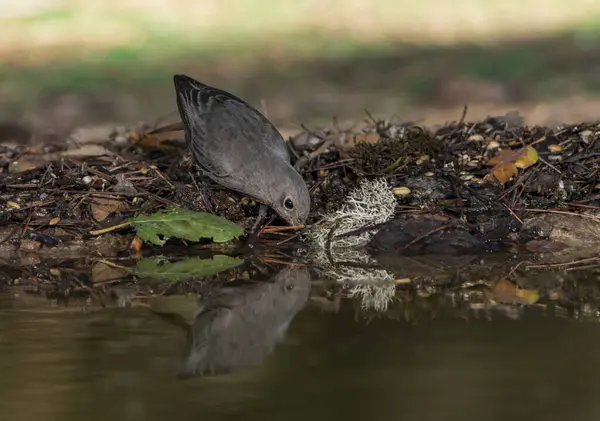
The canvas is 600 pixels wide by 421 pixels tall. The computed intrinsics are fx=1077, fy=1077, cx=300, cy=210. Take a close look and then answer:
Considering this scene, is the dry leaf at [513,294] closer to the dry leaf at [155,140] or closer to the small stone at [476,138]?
the small stone at [476,138]

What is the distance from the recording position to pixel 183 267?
5832mm

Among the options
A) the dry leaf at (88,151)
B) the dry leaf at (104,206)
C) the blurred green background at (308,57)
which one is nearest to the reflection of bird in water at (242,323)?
the dry leaf at (104,206)

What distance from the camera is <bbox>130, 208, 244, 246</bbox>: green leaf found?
20.3ft

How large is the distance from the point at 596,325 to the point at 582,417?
1.10 m

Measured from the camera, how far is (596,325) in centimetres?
450

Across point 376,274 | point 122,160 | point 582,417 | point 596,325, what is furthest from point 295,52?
point 582,417

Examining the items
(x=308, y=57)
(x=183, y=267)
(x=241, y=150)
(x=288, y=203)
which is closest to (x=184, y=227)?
(x=183, y=267)

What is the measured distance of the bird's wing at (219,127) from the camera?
6758mm

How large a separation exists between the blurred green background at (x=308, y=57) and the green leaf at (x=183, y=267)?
347cm

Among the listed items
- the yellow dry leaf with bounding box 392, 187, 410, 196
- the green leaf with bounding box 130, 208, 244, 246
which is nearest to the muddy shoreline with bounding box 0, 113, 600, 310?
the yellow dry leaf with bounding box 392, 187, 410, 196

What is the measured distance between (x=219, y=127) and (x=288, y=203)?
0.90 m

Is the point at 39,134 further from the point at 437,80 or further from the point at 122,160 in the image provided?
the point at 437,80

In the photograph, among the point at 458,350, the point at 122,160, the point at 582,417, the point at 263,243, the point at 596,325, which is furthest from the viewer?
the point at 122,160

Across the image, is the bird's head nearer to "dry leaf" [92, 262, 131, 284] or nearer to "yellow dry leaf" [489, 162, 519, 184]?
"dry leaf" [92, 262, 131, 284]
